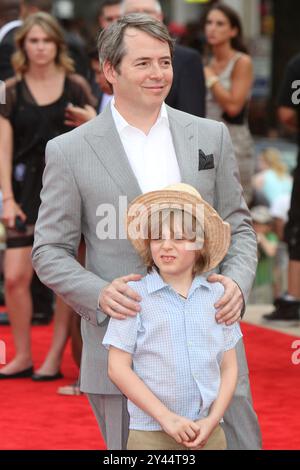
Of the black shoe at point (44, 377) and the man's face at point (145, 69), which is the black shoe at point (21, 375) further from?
the man's face at point (145, 69)

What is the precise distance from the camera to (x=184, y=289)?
3.64 metres

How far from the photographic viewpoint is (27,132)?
674 cm

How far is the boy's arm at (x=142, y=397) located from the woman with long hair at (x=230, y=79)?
14.0 feet

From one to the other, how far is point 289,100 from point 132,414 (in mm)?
4298

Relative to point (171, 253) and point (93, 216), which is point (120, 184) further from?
point (171, 253)

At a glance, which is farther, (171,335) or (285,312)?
(285,312)

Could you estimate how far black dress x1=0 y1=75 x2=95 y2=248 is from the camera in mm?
6688

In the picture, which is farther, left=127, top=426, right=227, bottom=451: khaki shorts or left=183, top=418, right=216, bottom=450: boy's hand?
left=127, top=426, right=227, bottom=451: khaki shorts

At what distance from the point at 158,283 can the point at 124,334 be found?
0.17m

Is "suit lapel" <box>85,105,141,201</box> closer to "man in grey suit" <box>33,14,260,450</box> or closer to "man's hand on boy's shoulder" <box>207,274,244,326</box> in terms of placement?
"man in grey suit" <box>33,14,260,450</box>
